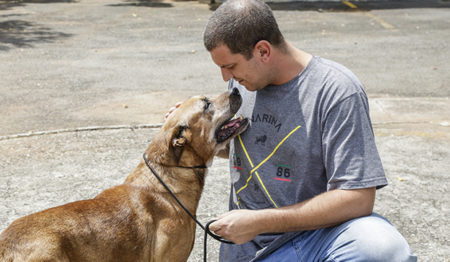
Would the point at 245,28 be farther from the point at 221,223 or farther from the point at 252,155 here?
the point at 221,223

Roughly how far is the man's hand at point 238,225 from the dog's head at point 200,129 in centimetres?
73

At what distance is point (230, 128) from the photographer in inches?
140

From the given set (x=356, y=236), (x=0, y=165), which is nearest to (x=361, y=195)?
(x=356, y=236)

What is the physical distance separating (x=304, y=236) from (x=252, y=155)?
23.4 inches

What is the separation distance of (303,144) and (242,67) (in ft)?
1.91

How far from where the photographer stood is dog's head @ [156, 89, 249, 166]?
3.62 m

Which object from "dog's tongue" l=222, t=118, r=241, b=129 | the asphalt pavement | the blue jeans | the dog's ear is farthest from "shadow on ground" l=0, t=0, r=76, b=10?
the blue jeans

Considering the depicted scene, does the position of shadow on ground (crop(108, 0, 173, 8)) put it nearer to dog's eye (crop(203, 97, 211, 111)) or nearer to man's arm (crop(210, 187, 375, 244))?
dog's eye (crop(203, 97, 211, 111))

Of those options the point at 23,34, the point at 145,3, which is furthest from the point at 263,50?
the point at 145,3

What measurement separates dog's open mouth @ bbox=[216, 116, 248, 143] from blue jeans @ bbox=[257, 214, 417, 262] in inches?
31.1

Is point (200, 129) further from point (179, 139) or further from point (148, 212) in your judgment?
point (148, 212)

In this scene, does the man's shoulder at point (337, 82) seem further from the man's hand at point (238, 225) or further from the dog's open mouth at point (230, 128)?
the man's hand at point (238, 225)

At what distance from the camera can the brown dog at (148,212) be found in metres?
3.10

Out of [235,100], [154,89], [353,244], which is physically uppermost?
[235,100]
